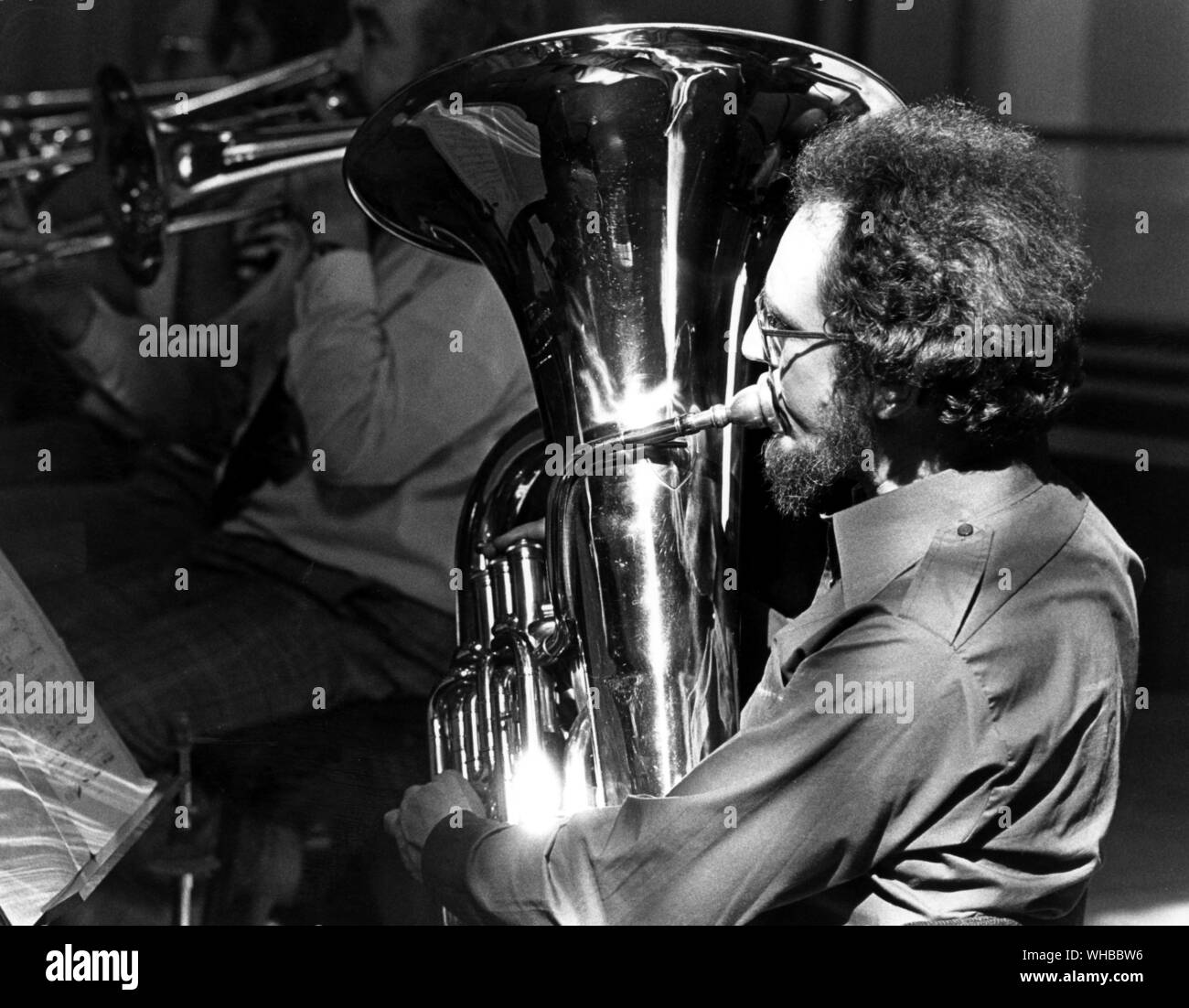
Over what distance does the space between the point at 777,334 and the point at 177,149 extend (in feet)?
3.99

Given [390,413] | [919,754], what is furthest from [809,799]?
[390,413]

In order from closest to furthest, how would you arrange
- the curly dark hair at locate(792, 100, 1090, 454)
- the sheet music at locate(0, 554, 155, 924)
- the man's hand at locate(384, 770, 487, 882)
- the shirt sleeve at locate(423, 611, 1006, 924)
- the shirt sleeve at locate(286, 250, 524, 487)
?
the shirt sleeve at locate(423, 611, 1006, 924), the curly dark hair at locate(792, 100, 1090, 454), the man's hand at locate(384, 770, 487, 882), the sheet music at locate(0, 554, 155, 924), the shirt sleeve at locate(286, 250, 524, 487)

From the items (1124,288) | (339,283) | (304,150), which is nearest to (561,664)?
(339,283)

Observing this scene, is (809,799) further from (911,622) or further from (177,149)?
(177,149)

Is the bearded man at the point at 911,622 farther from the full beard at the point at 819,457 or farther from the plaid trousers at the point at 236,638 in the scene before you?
the plaid trousers at the point at 236,638

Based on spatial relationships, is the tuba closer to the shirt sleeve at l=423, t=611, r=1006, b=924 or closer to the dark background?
the shirt sleeve at l=423, t=611, r=1006, b=924

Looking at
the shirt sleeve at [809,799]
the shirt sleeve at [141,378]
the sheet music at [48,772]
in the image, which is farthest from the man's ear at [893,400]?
the sheet music at [48,772]

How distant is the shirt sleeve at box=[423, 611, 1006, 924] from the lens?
177cm

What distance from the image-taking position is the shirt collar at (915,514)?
6.30 feet

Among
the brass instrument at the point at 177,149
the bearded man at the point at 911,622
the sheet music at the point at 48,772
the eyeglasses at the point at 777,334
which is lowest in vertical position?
the sheet music at the point at 48,772

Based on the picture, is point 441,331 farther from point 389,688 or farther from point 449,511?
point 389,688

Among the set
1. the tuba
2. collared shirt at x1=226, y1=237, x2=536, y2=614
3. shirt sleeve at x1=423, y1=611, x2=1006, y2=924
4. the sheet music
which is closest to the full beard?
the tuba

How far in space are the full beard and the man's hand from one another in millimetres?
711
